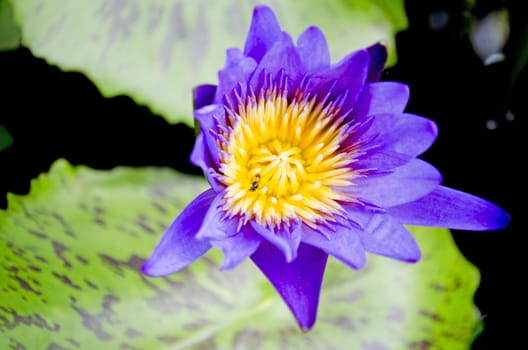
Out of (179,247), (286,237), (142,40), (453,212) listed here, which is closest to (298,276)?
(286,237)

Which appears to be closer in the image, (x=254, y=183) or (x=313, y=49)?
(x=313, y=49)

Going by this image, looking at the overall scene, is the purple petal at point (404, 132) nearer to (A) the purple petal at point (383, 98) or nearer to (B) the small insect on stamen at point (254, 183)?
(A) the purple petal at point (383, 98)

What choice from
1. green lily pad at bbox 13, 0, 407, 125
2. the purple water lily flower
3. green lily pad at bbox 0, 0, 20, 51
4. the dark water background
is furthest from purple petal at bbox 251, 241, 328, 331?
green lily pad at bbox 0, 0, 20, 51

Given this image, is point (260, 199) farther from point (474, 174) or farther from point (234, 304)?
point (474, 174)

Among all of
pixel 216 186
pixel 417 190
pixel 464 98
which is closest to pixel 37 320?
pixel 216 186

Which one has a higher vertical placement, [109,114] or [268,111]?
[268,111]

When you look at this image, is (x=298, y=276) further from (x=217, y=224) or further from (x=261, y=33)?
(x=261, y=33)
